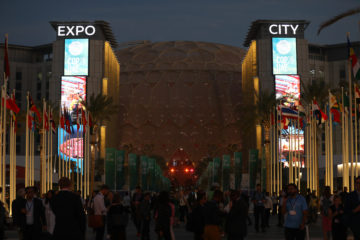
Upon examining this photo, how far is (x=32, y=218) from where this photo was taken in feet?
50.6

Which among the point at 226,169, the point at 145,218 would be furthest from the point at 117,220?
the point at 226,169

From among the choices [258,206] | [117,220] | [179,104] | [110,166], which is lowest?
[258,206]


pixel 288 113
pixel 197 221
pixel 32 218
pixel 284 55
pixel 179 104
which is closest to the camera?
pixel 197 221

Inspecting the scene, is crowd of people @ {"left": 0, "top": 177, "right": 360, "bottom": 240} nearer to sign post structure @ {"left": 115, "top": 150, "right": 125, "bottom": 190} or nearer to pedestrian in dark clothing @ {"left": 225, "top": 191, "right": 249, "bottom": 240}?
pedestrian in dark clothing @ {"left": 225, "top": 191, "right": 249, "bottom": 240}

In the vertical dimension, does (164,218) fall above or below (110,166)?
below

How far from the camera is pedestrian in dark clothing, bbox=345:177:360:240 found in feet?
39.4

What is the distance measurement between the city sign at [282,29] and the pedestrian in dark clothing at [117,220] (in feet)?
267

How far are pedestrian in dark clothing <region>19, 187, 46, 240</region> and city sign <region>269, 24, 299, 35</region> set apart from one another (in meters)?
82.3

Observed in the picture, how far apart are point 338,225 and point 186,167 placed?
117 metres

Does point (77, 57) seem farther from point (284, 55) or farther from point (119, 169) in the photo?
point (119, 169)

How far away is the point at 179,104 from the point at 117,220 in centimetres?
10997

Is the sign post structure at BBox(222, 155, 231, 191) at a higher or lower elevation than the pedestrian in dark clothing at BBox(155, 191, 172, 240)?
higher

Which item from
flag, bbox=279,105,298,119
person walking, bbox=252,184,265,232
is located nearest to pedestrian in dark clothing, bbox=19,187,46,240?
person walking, bbox=252,184,265,232

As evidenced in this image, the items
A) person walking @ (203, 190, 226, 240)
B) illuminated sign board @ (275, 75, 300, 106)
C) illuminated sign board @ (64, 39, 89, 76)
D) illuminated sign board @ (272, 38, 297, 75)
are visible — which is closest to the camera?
person walking @ (203, 190, 226, 240)
